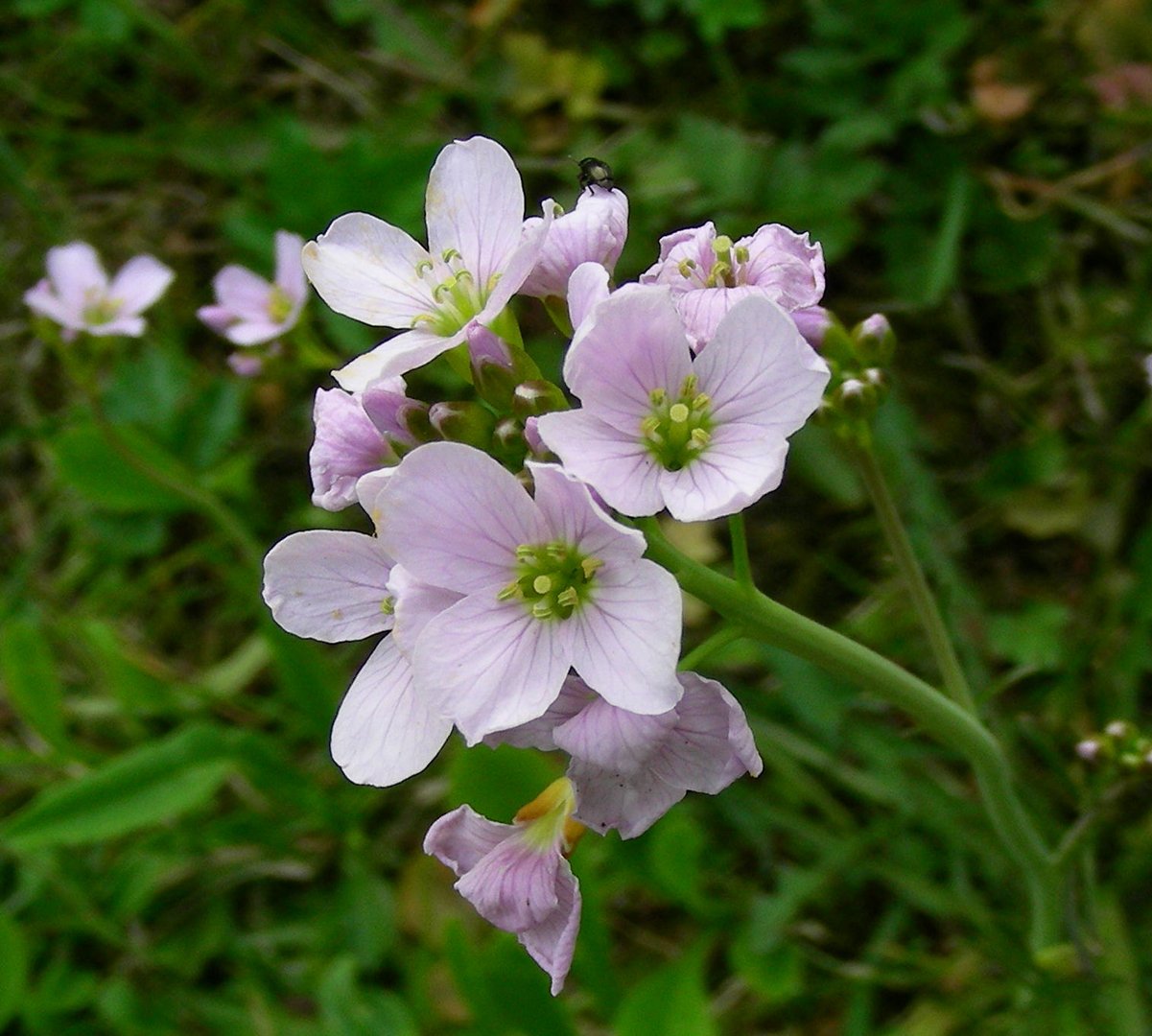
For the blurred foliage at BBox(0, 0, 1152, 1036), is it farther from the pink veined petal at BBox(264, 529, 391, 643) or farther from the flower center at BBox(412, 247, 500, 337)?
the flower center at BBox(412, 247, 500, 337)

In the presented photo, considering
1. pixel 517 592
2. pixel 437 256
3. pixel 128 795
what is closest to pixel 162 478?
pixel 128 795

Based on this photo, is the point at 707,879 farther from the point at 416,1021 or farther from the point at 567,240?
the point at 567,240

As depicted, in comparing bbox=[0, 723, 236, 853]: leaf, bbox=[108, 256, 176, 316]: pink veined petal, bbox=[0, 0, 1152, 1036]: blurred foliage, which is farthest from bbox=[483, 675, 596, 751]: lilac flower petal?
bbox=[108, 256, 176, 316]: pink veined petal

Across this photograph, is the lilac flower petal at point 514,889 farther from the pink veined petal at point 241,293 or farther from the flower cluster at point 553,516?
the pink veined petal at point 241,293

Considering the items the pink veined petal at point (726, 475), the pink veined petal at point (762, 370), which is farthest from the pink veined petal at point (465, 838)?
the pink veined petal at point (762, 370)

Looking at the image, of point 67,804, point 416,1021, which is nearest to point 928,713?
point 416,1021
